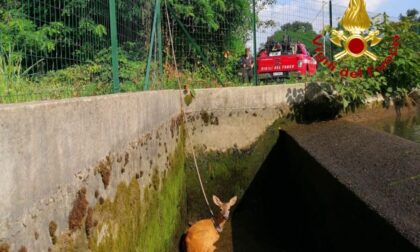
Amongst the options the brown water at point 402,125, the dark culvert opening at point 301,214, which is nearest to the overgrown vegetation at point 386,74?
the brown water at point 402,125

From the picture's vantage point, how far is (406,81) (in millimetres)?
8750

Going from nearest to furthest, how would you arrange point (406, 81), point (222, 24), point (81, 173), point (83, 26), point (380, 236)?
point (81, 173) < point (380, 236) < point (83, 26) < point (406, 81) < point (222, 24)

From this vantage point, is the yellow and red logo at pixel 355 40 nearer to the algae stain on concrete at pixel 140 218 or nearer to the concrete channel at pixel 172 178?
the concrete channel at pixel 172 178

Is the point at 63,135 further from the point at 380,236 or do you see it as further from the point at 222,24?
the point at 222,24

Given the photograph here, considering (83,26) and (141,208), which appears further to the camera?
(83,26)

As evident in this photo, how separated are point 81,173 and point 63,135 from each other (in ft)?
0.96

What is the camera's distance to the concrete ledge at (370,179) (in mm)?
2596

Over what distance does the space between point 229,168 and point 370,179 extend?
405 centimetres

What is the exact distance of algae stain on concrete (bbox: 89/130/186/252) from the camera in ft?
8.81

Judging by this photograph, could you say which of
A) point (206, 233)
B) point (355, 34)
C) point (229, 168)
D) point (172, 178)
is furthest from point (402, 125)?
point (172, 178)

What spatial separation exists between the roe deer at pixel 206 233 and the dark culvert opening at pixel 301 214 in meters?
0.48

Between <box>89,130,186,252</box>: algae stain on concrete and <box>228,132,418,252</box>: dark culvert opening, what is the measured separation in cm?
136

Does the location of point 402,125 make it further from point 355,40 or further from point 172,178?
point 172,178

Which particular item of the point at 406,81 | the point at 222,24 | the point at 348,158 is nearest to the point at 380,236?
the point at 348,158
